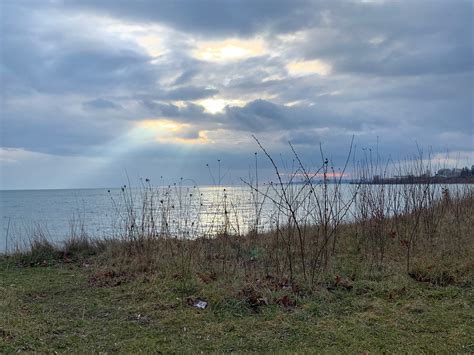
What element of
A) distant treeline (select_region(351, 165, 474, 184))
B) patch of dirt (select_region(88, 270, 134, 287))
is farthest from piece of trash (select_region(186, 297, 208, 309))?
distant treeline (select_region(351, 165, 474, 184))

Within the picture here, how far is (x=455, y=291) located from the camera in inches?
182

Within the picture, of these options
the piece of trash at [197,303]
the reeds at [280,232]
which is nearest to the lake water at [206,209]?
the reeds at [280,232]

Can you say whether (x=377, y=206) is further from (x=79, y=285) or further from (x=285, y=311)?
(x=79, y=285)

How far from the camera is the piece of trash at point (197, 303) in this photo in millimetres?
4381

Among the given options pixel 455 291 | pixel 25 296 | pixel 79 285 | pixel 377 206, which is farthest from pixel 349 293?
pixel 25 296

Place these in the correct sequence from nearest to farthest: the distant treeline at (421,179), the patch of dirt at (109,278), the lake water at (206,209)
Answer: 1. the patch of dirt at (109,278)
2. the lake water at (206,209)
3. the distant treeline at (421,179)

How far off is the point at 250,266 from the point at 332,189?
1.89 metres

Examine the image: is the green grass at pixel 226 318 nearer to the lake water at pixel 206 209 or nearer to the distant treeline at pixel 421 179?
the lake water at pixel 206 209

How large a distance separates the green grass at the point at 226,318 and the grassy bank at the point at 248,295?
13mm

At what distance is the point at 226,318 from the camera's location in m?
4.05

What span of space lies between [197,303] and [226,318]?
20.8 inches

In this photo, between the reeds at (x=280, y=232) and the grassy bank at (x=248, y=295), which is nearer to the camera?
the grassy bank at (x=248, y=295)

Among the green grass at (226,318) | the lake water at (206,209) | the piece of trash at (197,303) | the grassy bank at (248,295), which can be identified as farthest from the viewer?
the lake water at (206,209)

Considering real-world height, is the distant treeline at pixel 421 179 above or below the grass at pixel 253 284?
above
